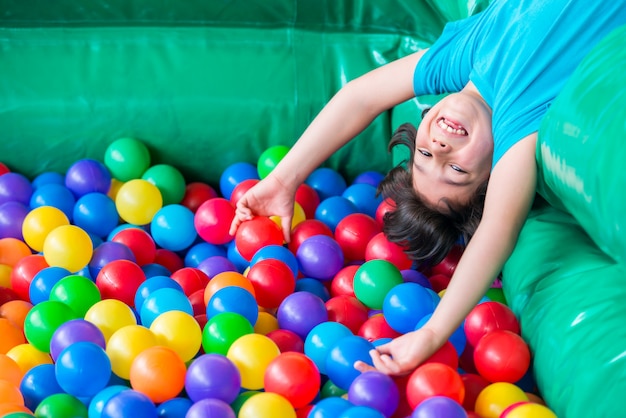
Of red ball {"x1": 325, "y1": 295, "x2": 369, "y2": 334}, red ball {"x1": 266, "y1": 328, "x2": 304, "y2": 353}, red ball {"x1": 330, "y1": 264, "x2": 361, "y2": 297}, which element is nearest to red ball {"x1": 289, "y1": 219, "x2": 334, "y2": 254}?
red ball {"x1": 330, "y1": 264, "x2": 361, "y2": 297}

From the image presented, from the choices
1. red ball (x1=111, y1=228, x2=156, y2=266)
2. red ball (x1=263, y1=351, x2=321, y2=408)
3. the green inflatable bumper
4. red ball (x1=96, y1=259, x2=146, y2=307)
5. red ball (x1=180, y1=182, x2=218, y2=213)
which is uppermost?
the green inflatable bumper

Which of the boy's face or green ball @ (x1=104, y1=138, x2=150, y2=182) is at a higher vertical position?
the boy's face

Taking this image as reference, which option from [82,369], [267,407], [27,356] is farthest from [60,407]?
[267,407]

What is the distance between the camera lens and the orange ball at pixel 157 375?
3.93 ft

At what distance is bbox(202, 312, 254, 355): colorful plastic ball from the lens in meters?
1.30

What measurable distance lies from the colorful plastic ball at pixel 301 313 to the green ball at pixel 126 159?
636 mm

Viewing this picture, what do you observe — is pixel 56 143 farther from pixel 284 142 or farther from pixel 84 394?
pixel 84 394

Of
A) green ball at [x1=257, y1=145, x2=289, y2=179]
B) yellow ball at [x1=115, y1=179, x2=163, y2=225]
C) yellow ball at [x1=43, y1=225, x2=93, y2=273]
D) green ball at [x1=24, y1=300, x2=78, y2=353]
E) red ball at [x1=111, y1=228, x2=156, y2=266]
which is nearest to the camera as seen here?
green ball at [x1=24, y1=300, x2=78, y2=353]

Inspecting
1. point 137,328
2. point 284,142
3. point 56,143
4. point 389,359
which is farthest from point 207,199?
point 389,359

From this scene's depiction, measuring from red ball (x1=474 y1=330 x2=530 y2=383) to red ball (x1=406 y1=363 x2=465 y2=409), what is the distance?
0.08 metres

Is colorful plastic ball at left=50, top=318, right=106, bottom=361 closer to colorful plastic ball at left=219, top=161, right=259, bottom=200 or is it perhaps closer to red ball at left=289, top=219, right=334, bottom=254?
red ball at left=289, top=219, right=334, bottom=254

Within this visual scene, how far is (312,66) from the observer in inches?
75.8

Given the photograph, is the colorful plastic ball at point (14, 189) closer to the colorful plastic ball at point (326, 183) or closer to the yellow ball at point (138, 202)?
the yellow ball at point (138, 202)

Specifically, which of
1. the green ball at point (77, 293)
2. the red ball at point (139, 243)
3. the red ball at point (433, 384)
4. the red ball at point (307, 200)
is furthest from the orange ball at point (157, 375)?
the red ball at point (307, 200)
